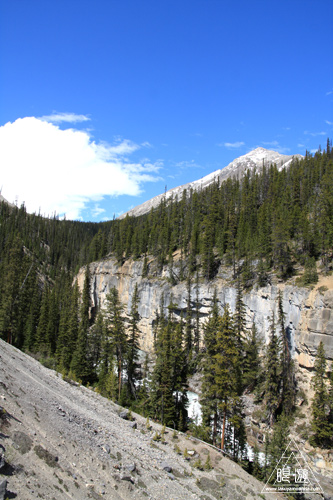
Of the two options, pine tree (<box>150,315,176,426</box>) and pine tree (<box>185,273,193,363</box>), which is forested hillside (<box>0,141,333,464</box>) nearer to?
pine tree (<box>150,315,176,426</box>)

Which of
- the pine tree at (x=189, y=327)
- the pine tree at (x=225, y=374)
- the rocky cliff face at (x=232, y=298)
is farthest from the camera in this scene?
the pine tree at (x=189, y=327)

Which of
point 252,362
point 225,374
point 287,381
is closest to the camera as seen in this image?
point 225,374

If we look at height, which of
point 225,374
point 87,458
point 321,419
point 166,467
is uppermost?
point 225,374

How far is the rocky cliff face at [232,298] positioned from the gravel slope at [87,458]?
857 inches

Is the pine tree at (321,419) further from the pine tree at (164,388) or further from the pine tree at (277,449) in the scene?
the pine tree at (164,388)

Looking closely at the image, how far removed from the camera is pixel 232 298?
5797 cm

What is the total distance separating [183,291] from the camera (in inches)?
2675

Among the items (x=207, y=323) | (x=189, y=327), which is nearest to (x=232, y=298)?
(x=207, y=323)

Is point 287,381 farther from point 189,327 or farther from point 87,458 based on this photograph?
point 87,458

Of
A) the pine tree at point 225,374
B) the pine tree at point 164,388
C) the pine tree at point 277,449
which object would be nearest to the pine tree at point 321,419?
the pine tree at point 277,449

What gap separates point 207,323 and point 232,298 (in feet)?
27.1

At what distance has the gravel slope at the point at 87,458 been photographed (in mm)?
10945

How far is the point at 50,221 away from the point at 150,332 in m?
132

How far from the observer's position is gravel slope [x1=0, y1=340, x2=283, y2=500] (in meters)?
10.9
